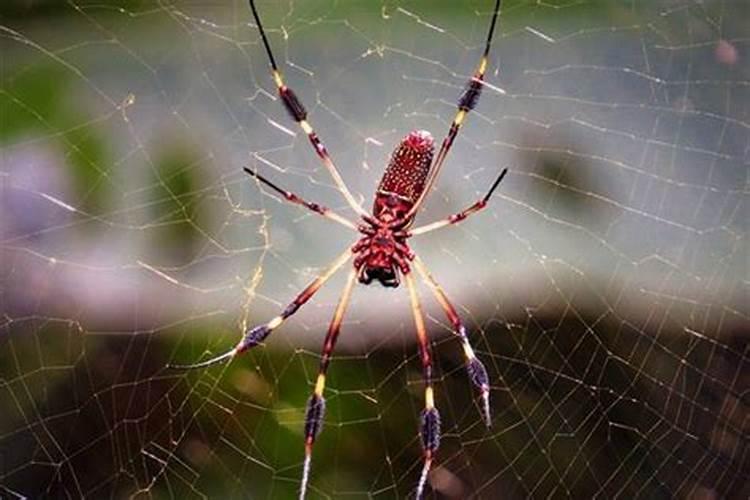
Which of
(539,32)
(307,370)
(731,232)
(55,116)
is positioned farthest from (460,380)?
(55,116)

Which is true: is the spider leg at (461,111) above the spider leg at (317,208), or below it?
above

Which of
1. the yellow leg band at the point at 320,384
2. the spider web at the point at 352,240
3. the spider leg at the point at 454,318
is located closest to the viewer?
the spider web at the point at 352,240

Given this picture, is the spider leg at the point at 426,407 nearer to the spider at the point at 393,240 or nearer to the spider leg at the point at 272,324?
the spider at the point at 393,240

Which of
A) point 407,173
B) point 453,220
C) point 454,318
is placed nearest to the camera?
point 407,173

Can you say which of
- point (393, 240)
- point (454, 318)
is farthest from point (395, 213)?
point (454, 318)

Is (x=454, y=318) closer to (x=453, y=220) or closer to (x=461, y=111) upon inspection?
(x=453, y=220)

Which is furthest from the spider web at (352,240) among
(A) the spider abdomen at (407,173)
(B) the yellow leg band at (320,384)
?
(A) the spider abdomen at (407,173)
